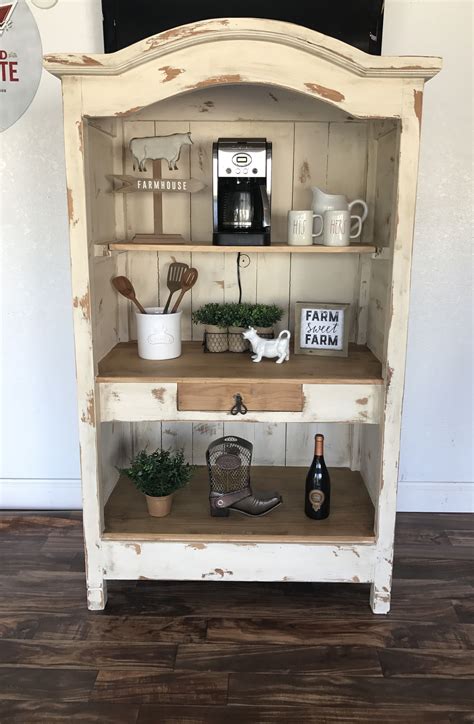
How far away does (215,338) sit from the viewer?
7.20 ft

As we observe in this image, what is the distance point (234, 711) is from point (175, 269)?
1.40 metres

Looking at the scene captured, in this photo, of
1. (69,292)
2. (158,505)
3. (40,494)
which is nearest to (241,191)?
(69,292)

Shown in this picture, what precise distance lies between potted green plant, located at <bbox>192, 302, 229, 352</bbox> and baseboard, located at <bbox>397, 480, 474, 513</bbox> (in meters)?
1.05

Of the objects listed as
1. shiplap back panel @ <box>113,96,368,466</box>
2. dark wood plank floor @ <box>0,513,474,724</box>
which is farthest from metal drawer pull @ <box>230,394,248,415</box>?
dark wood plank floor @ <box>0,513,474,724</box>

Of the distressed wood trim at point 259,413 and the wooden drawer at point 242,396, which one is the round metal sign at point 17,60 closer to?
the distressed wood trim at point 259,413

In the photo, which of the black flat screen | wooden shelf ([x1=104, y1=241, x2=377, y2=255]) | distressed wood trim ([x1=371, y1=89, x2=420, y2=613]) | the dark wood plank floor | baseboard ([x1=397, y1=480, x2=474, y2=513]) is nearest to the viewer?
the dark wood plank floor

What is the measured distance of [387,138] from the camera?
2002 mm

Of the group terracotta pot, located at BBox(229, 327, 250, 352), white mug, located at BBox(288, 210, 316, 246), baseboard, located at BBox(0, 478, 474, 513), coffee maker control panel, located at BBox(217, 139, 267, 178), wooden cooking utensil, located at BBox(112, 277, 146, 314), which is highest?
coffee maker control panel, located at BBox(217, 139, 267, 178)

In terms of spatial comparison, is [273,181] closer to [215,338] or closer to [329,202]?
[329,202]

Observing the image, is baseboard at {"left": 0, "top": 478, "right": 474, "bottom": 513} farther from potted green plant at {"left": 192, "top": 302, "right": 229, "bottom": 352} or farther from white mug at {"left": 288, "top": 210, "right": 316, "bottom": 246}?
white mug at {"left": 288, "top": 210, "right": 316, "bottom": 246}

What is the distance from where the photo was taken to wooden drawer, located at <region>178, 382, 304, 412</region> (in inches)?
75.3

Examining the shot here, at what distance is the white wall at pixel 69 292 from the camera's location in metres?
2.26

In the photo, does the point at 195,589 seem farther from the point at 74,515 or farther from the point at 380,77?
the point at 380,77

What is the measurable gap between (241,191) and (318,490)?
1038 millimetres
